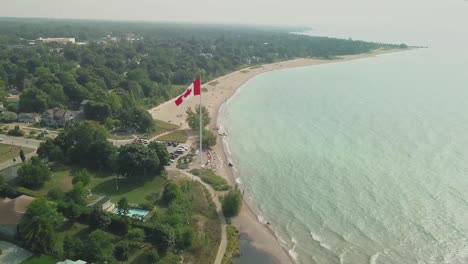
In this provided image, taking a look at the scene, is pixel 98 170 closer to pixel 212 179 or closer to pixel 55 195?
pixel 55 195

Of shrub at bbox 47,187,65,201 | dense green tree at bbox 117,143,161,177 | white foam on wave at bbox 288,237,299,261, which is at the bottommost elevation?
white foam on wave at bbox 288,237,299,261

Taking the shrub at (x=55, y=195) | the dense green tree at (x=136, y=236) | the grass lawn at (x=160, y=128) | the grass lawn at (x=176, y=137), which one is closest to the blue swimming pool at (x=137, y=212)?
the dense green tree at (x=136, y=236)

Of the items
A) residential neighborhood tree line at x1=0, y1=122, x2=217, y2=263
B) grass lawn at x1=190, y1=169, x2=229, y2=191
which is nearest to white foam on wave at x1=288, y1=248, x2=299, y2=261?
residential neighborhood tree line at x1=0, y1=122, x2=217, y2=263

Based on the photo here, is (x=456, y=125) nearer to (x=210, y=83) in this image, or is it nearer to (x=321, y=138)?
(x=321, y=138)

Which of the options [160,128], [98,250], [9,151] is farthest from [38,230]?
[160,128]

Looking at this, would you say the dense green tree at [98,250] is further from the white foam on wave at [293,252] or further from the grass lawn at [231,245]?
the white foam on wave at [293,252]

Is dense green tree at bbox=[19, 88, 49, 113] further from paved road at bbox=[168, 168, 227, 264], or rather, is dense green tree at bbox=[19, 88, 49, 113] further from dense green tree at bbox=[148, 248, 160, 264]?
dense green tree at bbox=[148, 248, 160, 264]

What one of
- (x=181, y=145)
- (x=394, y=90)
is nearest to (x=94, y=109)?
(x=181, y=145)
